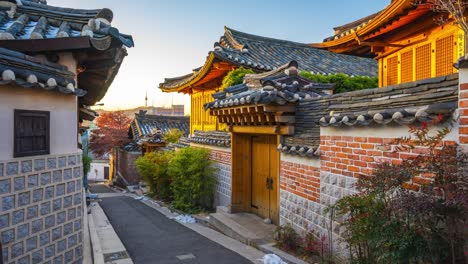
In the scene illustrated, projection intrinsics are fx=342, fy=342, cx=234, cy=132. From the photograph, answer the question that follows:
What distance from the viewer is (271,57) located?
46.6ft

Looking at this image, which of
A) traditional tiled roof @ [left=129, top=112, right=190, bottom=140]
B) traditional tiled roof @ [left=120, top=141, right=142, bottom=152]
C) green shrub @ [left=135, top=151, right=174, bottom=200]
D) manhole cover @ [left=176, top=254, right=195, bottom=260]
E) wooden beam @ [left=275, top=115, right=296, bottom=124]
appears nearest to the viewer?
manhole cover @ [left=176, top=254, right=195, bottom=260]

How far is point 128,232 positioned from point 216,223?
249cm

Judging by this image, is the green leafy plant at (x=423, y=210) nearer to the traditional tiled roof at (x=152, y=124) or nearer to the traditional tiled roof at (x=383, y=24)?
the traditional tiled roof at (x=383, y=24)

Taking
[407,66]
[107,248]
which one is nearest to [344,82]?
[407,66]

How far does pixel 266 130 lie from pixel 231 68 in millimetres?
4946

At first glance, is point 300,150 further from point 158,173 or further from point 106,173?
point 106,173

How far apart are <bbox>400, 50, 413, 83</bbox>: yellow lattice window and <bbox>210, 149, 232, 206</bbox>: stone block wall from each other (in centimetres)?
516

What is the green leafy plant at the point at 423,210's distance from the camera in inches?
123

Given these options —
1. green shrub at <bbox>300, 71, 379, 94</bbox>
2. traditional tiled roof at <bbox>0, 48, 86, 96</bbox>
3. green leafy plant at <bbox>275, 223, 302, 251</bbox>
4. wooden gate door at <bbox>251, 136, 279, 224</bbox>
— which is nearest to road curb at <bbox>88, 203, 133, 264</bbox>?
green leafy plant at <bbox>275, 223, 302, 251</bbox>

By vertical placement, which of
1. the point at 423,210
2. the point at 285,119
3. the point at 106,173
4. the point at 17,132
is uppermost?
the point at 285,119

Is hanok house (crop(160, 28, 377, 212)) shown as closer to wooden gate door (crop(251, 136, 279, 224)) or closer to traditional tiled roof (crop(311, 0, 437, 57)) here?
wooden gate door (crop(251, 136, 279, 224))

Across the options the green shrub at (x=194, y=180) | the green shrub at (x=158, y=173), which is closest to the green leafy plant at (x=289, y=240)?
the green shrub at (x=194, y=180)

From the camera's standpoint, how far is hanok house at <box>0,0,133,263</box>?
3758 millimetres

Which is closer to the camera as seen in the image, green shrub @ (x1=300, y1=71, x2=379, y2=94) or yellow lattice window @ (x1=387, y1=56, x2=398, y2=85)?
yellow lattice window @ (x1=387, y1=56, x2=398, y2=85)
